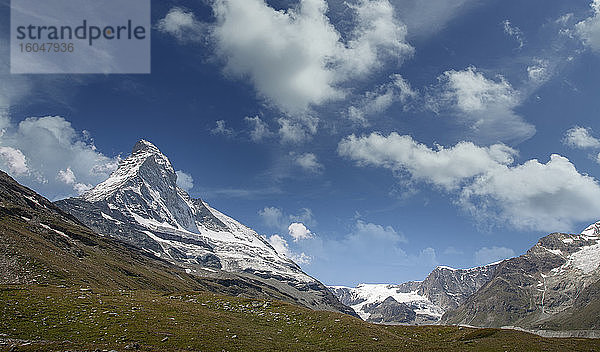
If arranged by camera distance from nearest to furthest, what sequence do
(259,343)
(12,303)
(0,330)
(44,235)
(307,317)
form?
(0,330), (259,343), (12,303), (307,317), (44,235)

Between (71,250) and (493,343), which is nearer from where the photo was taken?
(493,343)

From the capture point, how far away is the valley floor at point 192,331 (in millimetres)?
36062

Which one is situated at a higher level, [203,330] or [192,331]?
[192,331]

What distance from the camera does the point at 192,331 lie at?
41.6 m

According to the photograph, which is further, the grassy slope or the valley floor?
the grassy slope

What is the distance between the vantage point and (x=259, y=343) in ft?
134

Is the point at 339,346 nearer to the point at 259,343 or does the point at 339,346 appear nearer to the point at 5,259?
the point at 259,343

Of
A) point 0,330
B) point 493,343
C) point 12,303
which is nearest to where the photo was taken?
point 0,330

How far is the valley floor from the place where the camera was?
36062mm

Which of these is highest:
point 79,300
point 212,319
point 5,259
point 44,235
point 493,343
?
point 44,235

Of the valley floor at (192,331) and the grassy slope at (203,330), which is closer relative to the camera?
the valley floor at (192,331)

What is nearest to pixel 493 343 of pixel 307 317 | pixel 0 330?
pixel 307 317

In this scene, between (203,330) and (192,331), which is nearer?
(192,331)

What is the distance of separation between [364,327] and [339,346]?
10.4 metres
